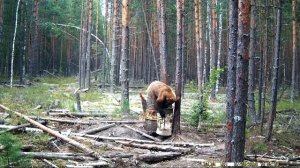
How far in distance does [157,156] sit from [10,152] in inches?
167

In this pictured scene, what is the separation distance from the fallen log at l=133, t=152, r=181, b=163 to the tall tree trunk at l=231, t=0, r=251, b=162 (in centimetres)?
220

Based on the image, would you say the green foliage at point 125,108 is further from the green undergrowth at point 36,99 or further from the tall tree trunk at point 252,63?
the tall tree trunk at point 252,63

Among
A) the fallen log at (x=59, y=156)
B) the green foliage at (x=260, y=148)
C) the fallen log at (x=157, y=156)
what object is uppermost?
the fallen log at (x=59, y=156)

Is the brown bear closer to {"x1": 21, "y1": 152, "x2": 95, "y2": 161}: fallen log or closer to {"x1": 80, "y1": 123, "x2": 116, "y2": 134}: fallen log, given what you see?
{"x1": 80, "y1": 123, "x2": 116, "y2": 134}: fallen log

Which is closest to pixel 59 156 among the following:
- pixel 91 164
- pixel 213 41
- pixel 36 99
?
pixel 91 164

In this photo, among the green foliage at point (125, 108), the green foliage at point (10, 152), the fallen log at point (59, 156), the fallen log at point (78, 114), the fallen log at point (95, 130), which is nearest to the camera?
the green foliage at point (10, 152)

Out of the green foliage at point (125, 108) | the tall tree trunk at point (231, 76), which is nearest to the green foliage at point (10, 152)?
the tall tree trunk at point (231, 76)

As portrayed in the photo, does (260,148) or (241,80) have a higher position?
(241,80)

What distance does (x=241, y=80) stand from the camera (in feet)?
26.9

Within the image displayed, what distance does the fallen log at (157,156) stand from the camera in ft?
32.0

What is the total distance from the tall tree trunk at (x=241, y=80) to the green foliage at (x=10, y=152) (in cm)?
419

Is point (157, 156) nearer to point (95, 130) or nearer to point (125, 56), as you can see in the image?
point (95, 130)

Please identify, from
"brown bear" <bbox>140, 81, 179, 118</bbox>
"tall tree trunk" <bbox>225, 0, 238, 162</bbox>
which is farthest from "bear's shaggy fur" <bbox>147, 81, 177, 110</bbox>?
"tall tree trunk" <bbox>225, 0, 238, 162</bbox>

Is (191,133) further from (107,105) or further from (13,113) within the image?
(107,105)
